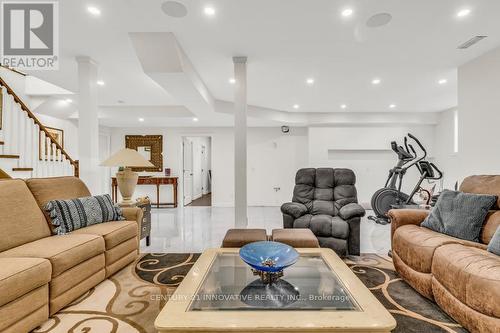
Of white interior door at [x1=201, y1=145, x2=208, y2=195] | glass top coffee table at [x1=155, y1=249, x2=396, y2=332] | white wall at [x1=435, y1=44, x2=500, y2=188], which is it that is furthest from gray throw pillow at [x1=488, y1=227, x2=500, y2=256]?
white interior door at [x1=201, y1=145, x2=208, y2=195]

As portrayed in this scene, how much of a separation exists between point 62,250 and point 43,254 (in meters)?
0.11

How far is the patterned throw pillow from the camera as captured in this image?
7.73 ft

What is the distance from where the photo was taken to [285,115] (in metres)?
6.41

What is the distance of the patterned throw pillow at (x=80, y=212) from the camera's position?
92.7 inches

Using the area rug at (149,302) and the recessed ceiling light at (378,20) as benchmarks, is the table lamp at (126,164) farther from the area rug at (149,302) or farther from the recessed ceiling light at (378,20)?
the recessed ceiling light at (378,20)

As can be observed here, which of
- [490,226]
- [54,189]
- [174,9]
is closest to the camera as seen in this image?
[490,226]

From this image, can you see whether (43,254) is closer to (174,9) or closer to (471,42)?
(174,9)

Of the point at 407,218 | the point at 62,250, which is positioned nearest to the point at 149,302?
the point at 62,250

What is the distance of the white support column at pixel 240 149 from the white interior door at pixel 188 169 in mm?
4393

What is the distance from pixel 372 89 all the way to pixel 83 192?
191 inches

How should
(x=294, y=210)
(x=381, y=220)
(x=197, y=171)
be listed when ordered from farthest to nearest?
(x=197, y=171), (x=381, y=220), (x=294, y=210)

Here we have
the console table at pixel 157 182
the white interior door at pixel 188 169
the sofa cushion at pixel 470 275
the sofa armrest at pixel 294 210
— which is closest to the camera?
the sofa cushion at pixel 470 275

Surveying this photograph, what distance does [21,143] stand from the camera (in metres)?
3.69

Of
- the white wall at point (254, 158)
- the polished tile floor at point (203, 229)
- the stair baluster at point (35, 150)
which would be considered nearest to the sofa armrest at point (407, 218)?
the polished tile floor at point (203, 229)
